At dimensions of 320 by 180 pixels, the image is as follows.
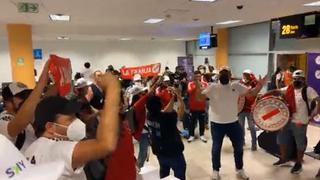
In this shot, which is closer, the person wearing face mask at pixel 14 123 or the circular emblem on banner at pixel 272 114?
the person wearing face mask at pixel 14 123

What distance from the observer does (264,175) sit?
413cm

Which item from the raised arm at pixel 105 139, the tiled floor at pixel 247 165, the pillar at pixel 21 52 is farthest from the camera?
the pillar at pixel 21 52

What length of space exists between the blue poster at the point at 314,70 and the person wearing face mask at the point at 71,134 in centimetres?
653

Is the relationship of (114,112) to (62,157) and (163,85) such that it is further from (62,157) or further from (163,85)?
(163,85)

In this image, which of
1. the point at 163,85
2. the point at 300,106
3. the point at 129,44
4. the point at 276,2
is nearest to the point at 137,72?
the point at 163,85

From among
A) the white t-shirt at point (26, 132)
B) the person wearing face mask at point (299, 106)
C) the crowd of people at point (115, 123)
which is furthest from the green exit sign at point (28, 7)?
the person wearing face mask at point (299, 106)

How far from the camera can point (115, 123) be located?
1323 mm

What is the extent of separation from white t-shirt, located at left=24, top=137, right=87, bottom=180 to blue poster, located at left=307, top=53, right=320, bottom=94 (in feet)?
21.8

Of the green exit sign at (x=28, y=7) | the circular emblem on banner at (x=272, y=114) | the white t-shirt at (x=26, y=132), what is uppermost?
the green exit sign at (x=28, y=7)

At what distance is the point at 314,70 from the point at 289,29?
1.09 m

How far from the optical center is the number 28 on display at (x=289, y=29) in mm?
6979

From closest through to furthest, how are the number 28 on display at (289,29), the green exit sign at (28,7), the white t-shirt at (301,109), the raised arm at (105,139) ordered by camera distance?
the raised arm at (105,139), the white t-shirt at (301,109), the green exit sign at (28,7), the number 28 on display at (289,29)

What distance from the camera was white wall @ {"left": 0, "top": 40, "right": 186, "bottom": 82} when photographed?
14.5 meters

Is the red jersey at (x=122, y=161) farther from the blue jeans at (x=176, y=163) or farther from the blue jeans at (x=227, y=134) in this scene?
the blue jeans at (x=227, y=134)
